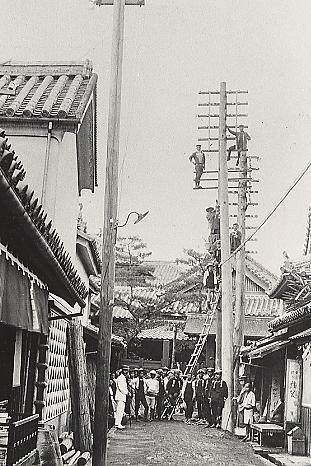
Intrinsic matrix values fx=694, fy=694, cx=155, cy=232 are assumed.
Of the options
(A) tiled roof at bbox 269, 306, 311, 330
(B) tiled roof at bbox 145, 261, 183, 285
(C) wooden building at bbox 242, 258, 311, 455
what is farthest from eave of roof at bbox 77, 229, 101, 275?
(B) tiled roof at bbox 145, 261, 183, 285

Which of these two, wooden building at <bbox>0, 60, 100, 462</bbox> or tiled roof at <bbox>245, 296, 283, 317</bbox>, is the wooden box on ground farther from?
tiled roof at <bbox>245, 296, 283, 317</bbox>

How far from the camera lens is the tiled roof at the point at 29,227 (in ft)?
18.4

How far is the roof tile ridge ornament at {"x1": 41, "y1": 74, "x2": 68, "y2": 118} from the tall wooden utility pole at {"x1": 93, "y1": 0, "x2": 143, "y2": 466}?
197cm

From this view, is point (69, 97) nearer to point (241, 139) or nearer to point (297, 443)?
point (297, 443)

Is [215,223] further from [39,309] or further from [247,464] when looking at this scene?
[39,309]

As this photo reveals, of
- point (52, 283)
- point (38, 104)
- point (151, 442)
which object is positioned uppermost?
point (38, 104)

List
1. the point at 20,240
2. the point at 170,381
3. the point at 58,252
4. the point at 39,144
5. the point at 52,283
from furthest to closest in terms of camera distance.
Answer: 1. the point at 170,381
2. the point at 39,144
3. the point at 52,283
4. the point at 58,252
5. the point at 20,240

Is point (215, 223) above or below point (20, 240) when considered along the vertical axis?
above

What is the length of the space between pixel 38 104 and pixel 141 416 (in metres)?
17.0

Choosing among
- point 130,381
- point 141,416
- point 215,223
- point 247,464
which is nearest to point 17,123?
point 247,464

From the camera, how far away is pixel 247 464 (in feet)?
52.3

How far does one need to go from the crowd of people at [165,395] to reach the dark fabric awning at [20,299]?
1497 centimetres

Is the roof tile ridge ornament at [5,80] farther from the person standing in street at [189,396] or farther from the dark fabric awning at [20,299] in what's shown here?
the person standing in street at [189,396]

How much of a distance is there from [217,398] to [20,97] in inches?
527
